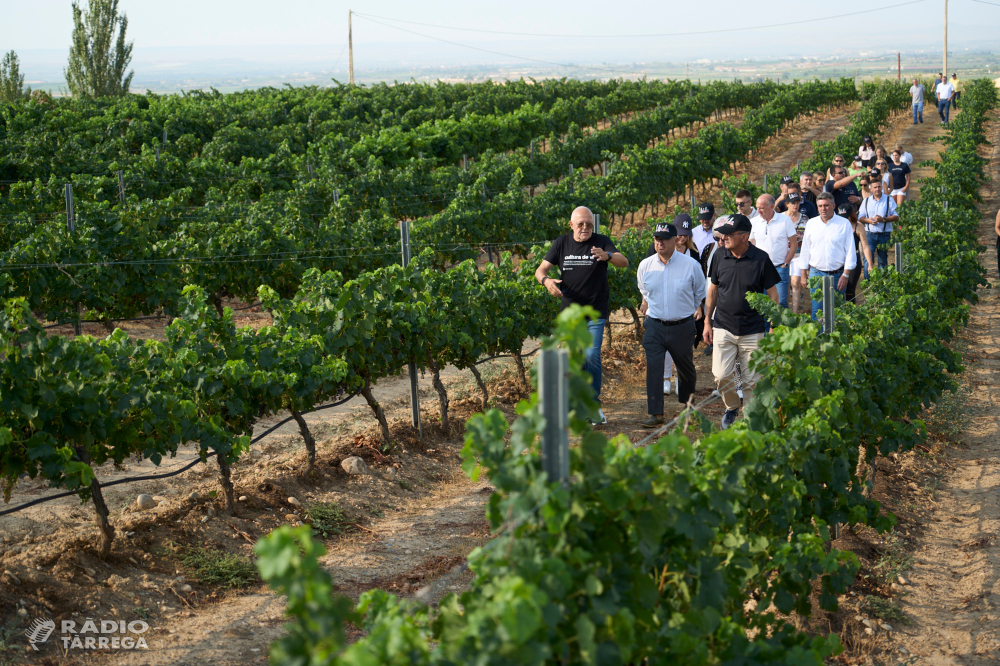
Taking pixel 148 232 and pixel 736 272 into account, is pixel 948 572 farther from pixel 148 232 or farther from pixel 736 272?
pixel 148 232

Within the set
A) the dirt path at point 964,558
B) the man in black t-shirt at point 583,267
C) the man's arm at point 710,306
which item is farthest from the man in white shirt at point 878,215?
the man in black t-shirt at point 583,267

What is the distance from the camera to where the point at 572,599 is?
2318 mm

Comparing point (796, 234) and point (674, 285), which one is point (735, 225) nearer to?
point (674, 285)

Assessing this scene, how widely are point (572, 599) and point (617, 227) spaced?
57.6 feet

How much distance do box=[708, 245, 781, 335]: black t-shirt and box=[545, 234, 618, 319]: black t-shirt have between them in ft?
2.94

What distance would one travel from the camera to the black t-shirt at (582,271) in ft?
20.5

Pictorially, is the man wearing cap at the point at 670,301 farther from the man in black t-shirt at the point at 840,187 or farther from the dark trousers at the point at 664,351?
the man in black t-shirt at the point at 840,187

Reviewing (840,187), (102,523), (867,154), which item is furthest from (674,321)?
(867,154)

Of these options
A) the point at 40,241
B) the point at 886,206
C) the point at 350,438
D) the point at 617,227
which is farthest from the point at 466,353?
the point at 617,227

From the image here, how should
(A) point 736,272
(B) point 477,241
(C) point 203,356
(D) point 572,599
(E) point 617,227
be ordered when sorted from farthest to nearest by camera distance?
1. (E) point 617,227
2. (B) point 477,241
3. (A) point 736,272
4. (C) point 203,356
5. (D) point 572,599

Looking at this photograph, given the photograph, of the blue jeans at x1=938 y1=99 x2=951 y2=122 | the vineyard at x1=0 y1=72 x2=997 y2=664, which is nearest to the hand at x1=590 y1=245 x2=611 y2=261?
the vineyard at x1=0 y1=72 x2=997 y2=664

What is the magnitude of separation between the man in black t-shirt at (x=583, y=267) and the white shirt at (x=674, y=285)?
0.28m

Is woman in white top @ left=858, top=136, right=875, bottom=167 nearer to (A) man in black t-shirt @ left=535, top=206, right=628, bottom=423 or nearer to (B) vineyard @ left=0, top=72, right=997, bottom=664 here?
(B) vineyard @ left=0, top=72, right=997, bottom=664

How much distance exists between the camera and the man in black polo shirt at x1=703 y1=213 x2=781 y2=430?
5859mm
